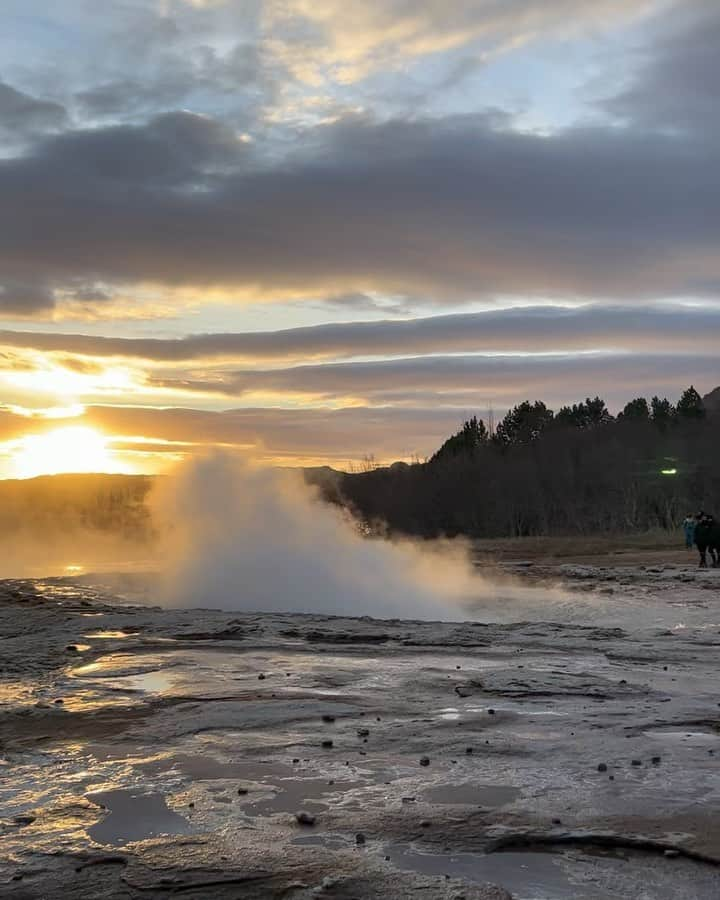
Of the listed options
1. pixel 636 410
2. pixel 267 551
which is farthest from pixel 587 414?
pixel 267 551

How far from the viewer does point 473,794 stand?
22.5 feet

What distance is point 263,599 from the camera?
22188 mm

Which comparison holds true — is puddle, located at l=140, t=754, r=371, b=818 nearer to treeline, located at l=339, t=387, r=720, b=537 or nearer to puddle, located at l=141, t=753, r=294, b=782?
puddle, located at l=141, t=753, r=294, b=782

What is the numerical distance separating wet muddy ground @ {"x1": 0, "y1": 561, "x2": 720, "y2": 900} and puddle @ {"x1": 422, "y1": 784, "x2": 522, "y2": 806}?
0.9 inches

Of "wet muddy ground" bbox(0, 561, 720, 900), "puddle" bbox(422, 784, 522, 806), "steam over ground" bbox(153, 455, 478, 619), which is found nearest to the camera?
"wet muddy ground" bbox(0, 561, 720, 900)

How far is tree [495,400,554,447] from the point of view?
12038cm

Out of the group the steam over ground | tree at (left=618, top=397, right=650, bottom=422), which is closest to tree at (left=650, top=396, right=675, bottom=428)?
tree at (left=618, top=397, right=650, bottom=422)

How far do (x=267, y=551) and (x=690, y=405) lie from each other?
106 m

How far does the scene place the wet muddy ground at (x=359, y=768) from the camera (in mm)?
5375

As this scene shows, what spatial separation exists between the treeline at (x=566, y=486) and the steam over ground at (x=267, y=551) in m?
50.3

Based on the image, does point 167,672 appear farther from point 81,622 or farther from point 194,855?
point 194,855

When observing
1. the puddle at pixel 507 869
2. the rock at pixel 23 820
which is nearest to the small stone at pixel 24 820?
the rock at pixel 23 820

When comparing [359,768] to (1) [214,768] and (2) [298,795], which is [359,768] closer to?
(2) [298,795]

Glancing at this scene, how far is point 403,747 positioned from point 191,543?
56.8 feet
